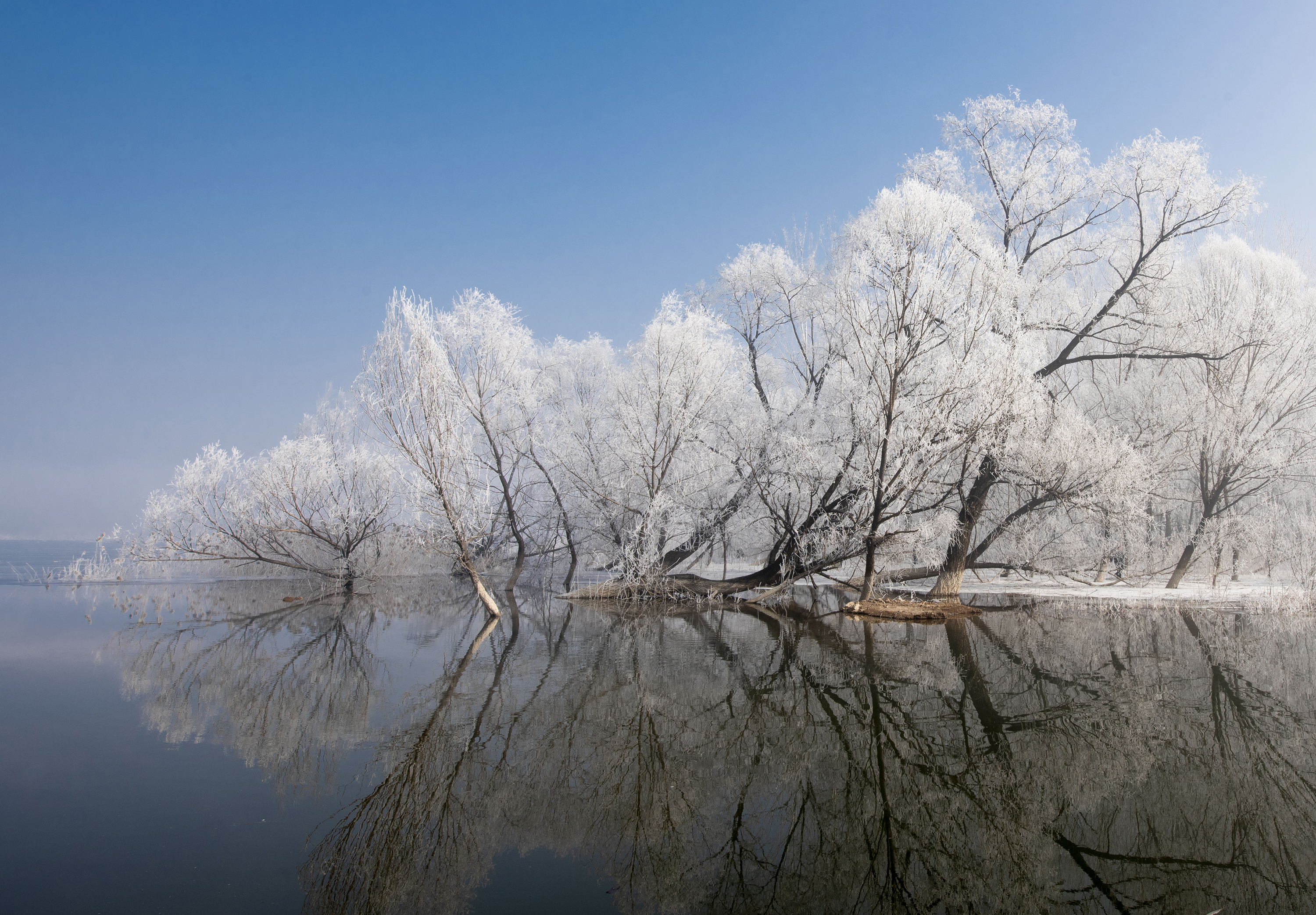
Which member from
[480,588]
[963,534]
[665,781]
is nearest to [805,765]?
[665,781]

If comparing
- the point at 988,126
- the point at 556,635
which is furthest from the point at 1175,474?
the point at 556,635

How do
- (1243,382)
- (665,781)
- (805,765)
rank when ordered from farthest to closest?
1. (1243,382)
2. (805,765)
3. (665,781)

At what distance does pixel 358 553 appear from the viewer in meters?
20.6

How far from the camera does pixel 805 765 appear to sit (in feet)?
16.2

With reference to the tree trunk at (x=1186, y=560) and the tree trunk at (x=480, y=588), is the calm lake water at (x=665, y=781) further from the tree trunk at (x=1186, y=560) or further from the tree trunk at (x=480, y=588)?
the tree trunk at (x=1186, y=560)

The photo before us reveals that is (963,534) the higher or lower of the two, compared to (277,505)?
lower

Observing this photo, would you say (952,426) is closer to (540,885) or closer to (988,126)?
(988,126)

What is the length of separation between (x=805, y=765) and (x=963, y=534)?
11.7 metres

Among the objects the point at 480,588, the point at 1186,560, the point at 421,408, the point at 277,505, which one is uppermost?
the point at 421,408

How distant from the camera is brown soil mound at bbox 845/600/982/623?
1320 cm

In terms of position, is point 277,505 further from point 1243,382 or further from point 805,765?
point 1243,382

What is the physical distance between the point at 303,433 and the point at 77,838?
66.8ft

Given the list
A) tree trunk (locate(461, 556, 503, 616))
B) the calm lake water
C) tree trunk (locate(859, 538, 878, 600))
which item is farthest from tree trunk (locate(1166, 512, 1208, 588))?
tree trunk (locate(461, 556, 503, 616))

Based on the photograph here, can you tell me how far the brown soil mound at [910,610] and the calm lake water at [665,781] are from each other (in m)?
3.83
